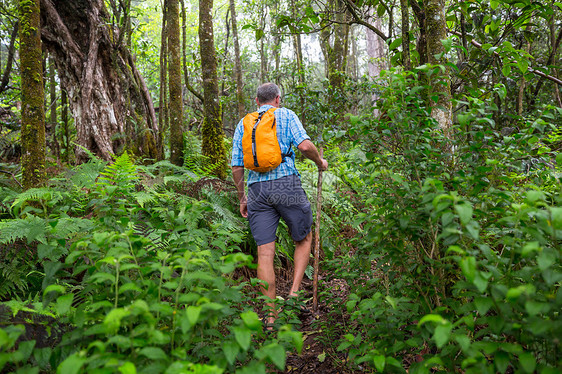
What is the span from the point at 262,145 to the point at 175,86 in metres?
3.15

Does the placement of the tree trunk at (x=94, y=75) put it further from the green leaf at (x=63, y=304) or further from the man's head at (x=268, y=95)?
the green leaf at (x=63, y=304)

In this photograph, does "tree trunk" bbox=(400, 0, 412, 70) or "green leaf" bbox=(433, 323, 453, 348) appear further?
"tree trunk" bbox=(400, 0, 412, 70)

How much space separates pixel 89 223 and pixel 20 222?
1.76 feet

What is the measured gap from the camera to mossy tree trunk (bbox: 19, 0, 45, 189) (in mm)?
3443

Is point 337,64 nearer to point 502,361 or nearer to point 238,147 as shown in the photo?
point 238,147

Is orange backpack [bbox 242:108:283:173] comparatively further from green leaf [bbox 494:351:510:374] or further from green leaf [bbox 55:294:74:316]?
green leaf [bbox 494:351:510:374]

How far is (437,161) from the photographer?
2.21 meters

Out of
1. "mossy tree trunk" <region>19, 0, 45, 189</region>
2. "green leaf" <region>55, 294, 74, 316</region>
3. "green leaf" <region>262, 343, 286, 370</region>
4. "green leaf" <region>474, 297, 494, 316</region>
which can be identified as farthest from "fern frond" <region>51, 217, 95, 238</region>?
"green leaf" <region>474, 297, 494, 316</region>

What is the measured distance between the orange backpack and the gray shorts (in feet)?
0.69

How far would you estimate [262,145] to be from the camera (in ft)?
11.2

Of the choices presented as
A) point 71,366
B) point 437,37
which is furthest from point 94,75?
point 71,366

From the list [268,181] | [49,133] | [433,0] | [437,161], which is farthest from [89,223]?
[49,133]

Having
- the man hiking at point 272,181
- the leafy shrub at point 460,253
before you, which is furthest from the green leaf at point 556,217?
the man hiking at point 272,181

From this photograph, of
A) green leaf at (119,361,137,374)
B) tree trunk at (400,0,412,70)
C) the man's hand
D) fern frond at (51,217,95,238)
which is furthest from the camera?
the man's hand
